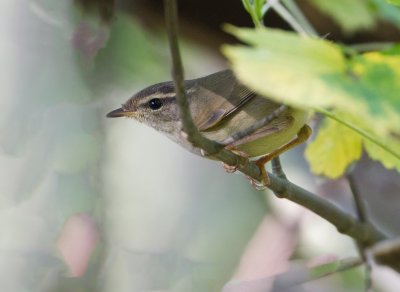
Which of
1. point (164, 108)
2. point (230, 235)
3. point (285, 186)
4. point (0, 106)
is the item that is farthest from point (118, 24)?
point (285, 186)

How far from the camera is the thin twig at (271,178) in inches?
33.7

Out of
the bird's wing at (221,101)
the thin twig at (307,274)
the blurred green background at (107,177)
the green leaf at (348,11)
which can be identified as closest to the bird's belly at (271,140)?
the bird's wing at (221,101)

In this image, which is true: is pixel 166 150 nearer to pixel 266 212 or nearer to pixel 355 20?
pixel 266 212

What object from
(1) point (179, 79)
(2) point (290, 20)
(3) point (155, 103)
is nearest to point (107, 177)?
(3) point (155, 103)

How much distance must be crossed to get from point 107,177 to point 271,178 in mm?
1310

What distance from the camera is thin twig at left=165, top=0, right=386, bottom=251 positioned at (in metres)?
0.86

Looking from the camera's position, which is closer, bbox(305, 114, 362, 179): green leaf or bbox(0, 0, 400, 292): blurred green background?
bbox(305, 114, 362, 179): green leaf

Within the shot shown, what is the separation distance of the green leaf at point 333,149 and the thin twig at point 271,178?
0.11 metres

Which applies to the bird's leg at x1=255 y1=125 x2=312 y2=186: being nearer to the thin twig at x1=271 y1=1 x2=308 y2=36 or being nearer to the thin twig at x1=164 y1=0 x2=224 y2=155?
the thin twig at x1=271 y1=1 x2=308 y2=36

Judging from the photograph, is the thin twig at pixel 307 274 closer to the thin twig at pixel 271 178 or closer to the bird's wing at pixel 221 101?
the thin twig at pixel 271 178

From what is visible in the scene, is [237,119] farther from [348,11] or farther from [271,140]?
[348,11]

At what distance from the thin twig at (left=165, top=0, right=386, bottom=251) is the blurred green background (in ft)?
1.18

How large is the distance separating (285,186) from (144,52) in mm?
1403

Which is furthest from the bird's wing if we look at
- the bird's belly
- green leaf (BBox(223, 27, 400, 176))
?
green leaf (BBox(223, 27, 400, 176))
